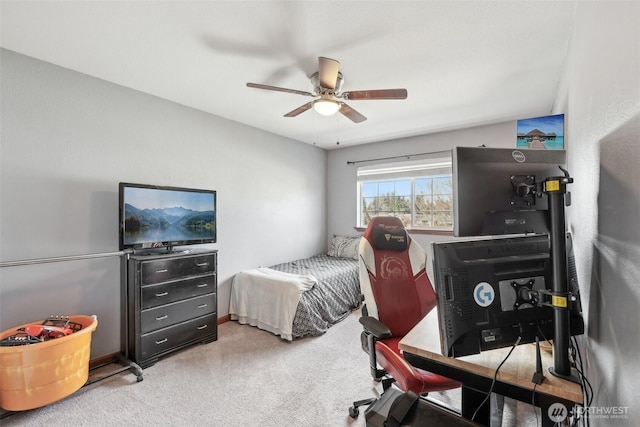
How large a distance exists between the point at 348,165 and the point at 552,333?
431 centimetres

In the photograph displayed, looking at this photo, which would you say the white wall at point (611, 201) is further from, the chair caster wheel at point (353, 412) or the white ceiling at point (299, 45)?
the chair caster wheel at point (353, 412)

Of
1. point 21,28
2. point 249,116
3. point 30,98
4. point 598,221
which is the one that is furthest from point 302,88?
point 598,221

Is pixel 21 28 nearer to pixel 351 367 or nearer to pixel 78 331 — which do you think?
pixel 78 331

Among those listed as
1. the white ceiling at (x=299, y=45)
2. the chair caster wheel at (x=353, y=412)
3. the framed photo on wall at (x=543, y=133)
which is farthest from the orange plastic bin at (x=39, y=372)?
the framed photo on wall at (x=543, y=133)

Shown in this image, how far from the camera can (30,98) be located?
2145mm

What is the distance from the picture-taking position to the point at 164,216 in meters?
2.67

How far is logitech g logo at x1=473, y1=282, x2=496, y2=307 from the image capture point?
3.03ft

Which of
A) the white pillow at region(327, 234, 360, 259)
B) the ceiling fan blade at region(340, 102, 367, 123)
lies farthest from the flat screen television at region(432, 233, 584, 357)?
the white pillow at region(327, 234, 360, 259)

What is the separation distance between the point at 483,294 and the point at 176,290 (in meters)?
2.61

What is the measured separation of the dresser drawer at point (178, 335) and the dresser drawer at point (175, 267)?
47 cm

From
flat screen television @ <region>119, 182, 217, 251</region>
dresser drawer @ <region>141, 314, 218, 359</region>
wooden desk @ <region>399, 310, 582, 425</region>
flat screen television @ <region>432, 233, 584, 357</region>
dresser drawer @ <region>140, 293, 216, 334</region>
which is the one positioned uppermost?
flat screen television @ <region>119, 182, 217, 251</region>

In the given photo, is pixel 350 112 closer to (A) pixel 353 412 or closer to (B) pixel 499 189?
(B) pixel 499 189

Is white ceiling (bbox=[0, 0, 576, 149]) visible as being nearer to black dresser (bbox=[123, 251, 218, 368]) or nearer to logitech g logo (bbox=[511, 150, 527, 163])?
logitech g logo (bbox=[511, 150, 527, 163])

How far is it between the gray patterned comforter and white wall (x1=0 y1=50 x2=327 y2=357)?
1050 millimetres
